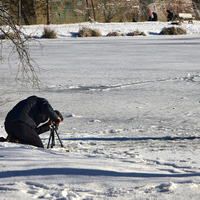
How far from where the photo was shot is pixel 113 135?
566cm

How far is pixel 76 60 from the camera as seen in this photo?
13.6 metres

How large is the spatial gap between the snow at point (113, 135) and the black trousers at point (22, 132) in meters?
0.18

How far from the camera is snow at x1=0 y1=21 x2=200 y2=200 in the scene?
3.18 meters

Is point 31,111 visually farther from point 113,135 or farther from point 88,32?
point 88,32

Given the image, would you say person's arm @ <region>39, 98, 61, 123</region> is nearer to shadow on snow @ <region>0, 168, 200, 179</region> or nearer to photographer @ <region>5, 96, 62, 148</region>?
photographer @ <region>5, 96, 62, 148</region>

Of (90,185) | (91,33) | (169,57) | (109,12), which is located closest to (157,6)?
(109,12)

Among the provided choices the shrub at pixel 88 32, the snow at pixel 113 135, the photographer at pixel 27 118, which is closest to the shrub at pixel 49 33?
the shrub at pixel 88 32

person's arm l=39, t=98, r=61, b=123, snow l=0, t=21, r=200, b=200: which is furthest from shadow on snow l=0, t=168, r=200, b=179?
person's arm l=39, t=98, r=61, b=123

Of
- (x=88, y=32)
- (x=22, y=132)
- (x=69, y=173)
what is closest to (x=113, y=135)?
(x=22, y=132)

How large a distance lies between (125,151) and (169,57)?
9.78 meters

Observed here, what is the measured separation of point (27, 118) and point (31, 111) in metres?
0.10

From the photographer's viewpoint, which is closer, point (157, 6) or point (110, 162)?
point (110, 162)

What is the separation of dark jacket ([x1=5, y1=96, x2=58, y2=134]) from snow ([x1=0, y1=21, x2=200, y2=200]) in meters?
0.34

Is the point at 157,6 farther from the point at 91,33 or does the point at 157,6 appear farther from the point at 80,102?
the point at 80,102
